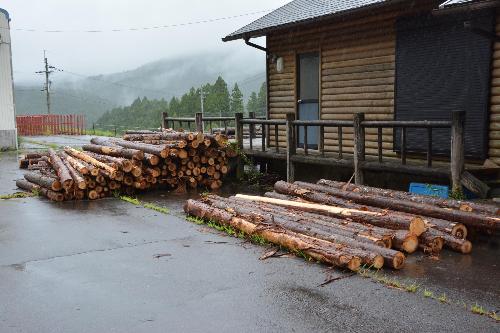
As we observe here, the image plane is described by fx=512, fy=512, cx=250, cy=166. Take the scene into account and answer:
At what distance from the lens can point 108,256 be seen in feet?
21.7

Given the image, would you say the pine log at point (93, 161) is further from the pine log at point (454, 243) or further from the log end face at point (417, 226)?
the pine log at point (454, 243)

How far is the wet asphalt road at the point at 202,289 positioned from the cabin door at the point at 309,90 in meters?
7.01

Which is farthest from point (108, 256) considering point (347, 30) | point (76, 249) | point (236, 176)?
point (347, 30)

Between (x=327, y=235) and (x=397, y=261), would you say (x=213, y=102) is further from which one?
(x=397, y=261)

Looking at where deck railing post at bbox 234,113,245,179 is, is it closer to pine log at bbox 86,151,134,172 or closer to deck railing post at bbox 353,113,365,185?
pine log at bbox 86,151,134,172

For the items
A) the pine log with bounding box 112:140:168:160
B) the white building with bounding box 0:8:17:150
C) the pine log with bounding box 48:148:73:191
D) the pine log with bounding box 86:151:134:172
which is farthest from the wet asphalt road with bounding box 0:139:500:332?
the white building with bounding box 0:8:17:150

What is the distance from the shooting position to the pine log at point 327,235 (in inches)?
227

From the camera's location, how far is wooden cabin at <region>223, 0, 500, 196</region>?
9.59 m

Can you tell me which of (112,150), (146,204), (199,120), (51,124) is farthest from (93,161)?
(51,124)

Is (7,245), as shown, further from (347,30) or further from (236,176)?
(347,30)

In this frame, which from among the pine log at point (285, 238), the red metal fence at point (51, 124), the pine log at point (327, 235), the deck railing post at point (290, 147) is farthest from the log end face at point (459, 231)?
the red metal fence at point (51, 124)

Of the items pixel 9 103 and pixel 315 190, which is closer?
pixel 315 190

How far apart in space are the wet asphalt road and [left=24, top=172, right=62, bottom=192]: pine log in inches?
111

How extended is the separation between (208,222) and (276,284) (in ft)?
10.5
